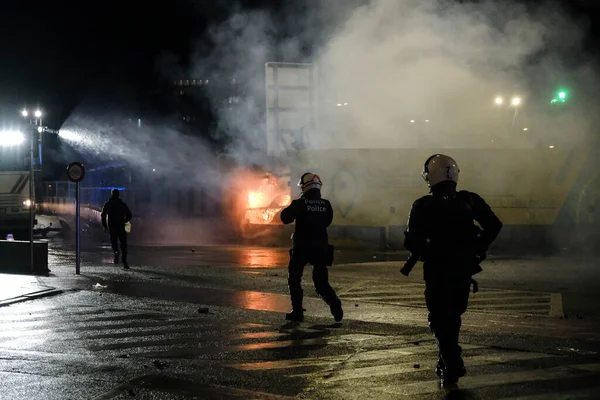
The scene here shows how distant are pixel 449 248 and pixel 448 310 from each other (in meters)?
0.45

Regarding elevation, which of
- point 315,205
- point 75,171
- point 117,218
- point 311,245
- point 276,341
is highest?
point 75,171

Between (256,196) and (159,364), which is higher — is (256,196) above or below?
above

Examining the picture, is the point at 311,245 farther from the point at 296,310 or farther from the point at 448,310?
the point at 448,310

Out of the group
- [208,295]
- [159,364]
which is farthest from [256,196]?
[159,364]

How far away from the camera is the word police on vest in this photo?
8.07 meters

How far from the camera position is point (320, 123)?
23.5 metres

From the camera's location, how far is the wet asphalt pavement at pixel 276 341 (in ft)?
17.3

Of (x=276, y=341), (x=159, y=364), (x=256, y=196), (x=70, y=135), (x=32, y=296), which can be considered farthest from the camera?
(x=70, y=135)

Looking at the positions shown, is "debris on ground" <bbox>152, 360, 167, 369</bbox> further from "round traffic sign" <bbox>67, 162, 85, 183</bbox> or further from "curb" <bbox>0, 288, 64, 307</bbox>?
"round traffic sign" <bbox>67, 162, 85, 183</bbox>

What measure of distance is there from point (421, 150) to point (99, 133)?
34334 millimetres

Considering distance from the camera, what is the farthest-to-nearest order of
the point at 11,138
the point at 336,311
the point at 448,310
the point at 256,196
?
the point at 256,196
the point at 11,138
the point at 336,311
the point at 448,310

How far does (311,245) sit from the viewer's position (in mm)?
8047

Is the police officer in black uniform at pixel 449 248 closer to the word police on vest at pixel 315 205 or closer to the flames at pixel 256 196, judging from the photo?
the word police on vest at pixel 315 205

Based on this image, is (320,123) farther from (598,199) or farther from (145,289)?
(145,289)
